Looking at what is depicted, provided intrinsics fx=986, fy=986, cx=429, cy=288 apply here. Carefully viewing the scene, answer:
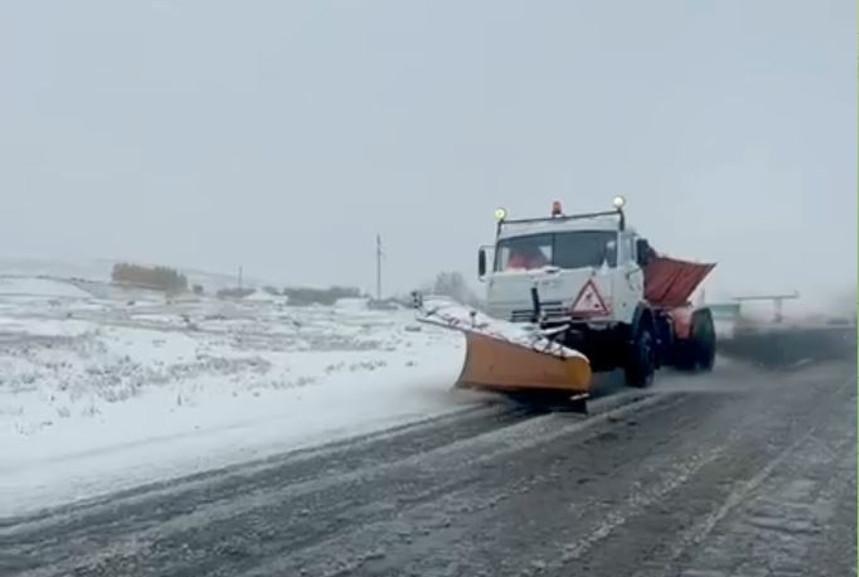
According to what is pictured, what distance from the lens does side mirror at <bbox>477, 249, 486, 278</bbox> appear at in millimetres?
16206

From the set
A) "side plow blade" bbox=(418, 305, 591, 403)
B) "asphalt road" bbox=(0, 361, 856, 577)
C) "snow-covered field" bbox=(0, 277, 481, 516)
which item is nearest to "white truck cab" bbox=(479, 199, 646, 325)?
"side plow blade" bbox=(418, 305, 591, 403)

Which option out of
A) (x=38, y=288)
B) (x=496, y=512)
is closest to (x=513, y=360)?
(x=496, y=512)

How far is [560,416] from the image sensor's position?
38.2 ft

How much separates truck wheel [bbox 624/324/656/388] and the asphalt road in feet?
17.5

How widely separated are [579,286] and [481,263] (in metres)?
1.89

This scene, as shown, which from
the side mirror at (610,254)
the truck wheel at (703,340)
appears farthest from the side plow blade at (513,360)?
the truck wheel at (703,340)

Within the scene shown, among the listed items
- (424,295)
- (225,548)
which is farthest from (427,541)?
(424,295)

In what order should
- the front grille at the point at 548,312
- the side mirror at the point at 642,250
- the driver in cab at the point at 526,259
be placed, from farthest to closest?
the side mirror at the point at 642,250
the driver in cab at the point at 526,259
the front grille at the point at 548,312

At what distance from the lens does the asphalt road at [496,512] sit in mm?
5219

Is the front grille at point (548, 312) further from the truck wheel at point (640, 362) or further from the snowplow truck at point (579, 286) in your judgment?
the truck wheel at point (640, 362)

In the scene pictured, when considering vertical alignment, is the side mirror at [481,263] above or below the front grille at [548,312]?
above

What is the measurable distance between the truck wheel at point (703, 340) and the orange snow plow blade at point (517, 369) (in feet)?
23.3

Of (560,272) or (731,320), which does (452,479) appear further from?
(731,320)

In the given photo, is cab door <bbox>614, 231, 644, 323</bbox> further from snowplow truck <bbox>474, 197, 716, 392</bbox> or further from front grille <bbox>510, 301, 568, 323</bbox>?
front grille <bbox>510, 301, 568, 323</bbox>
